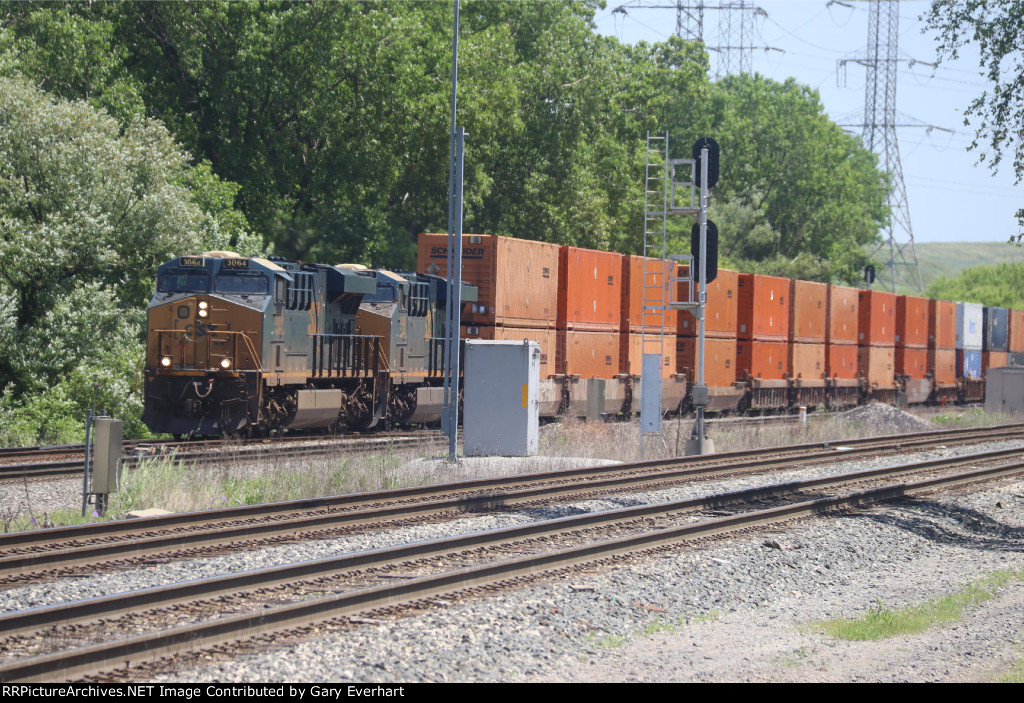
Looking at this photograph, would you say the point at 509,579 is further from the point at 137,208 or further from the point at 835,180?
the point at 835,180

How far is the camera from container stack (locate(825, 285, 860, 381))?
37.8 meters

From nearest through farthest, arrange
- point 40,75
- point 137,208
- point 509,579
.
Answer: point 509,579 → point 137,208 → point 40,75

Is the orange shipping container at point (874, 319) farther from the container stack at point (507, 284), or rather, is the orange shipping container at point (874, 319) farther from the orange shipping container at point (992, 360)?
the container stack at point (507, 284)

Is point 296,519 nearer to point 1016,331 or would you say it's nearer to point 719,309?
point 719,309

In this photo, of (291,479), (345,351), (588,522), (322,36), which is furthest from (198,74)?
(588,522)

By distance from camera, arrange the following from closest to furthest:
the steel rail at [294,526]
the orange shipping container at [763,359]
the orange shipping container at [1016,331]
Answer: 1. the steel rail at [294,526]
2. the orange shipping container at [763,359]
3. the orange shipping container at [1016,331]

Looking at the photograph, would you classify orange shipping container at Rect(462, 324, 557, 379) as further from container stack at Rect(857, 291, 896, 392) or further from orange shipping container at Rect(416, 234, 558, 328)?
container stack at Rect(857, 291, 896, 392)

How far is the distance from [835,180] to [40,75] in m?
59.2

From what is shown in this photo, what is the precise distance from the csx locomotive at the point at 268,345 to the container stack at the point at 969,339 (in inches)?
1278

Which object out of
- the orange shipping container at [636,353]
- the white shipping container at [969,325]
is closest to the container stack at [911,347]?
the white shipping container at [969,325]

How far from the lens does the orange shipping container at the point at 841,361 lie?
1492 inches

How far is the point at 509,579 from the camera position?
9469 mm

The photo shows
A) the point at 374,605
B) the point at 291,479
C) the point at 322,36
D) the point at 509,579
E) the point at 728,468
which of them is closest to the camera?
the point at 374,605

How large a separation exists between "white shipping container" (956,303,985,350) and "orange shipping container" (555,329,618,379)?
2559 centimetres
